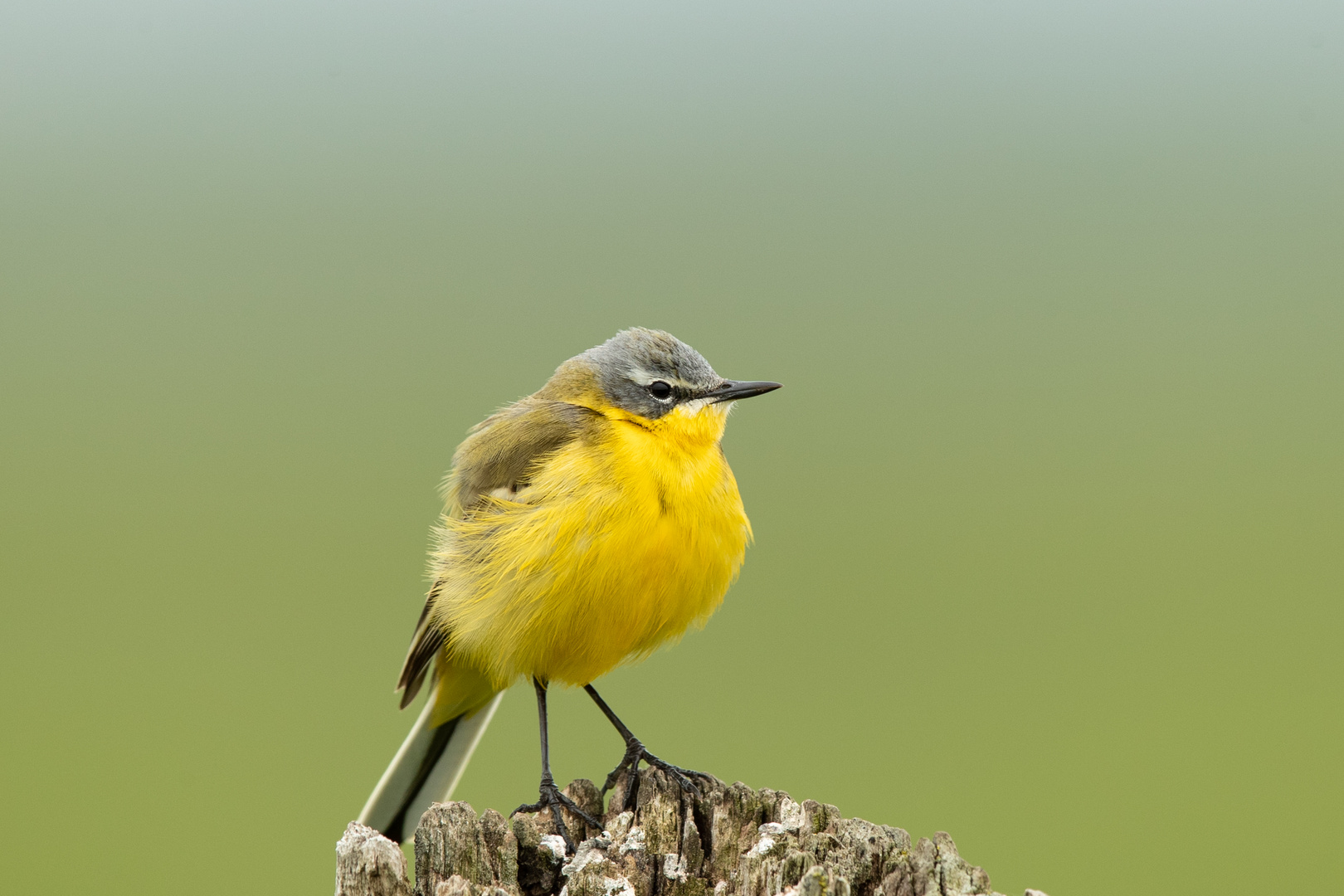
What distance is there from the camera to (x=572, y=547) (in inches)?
193

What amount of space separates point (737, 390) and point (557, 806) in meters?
2.14

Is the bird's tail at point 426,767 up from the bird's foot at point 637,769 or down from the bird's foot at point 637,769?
down

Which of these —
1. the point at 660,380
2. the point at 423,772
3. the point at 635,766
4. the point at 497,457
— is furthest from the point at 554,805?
the point at 660,380

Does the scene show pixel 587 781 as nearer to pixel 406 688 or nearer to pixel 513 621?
pixel 513 621

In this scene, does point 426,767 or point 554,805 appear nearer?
point 554,805

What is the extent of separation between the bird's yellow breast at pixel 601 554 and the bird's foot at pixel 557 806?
62 centimetres

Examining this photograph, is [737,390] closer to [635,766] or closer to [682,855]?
[635,766]

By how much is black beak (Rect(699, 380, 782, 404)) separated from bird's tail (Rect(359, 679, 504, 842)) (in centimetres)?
198

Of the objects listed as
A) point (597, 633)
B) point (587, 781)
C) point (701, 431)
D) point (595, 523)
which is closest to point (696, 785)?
point (587, 781)

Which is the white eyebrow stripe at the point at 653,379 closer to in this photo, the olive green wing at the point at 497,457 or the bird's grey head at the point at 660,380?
the bird's grey head at the point at 660,380

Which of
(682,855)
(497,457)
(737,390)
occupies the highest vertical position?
(737,390)

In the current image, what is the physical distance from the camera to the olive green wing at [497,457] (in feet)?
17.5

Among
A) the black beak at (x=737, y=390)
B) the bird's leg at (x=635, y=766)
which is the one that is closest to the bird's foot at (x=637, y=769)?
the bird's leg at (x=635, y=766)

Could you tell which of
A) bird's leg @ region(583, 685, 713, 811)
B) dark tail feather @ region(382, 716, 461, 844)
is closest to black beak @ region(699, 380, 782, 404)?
bird's leg @ region(583, 685, 713, 811)
